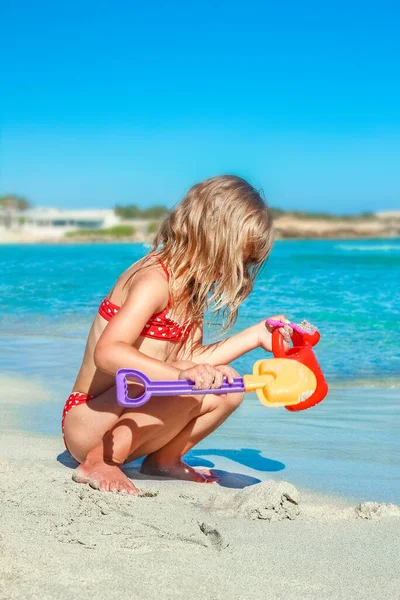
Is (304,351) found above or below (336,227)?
above

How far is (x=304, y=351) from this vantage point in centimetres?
265

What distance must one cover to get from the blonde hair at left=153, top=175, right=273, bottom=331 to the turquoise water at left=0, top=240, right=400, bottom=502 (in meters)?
0.81

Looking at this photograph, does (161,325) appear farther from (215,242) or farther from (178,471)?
(178,471)

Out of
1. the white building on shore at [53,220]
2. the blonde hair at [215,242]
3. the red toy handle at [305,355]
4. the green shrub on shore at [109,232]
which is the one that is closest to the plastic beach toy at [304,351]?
the red toy handle at [305,355]

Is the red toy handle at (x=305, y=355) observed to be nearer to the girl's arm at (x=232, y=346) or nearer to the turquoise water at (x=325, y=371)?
the girl's arm at (x=232, y=346)

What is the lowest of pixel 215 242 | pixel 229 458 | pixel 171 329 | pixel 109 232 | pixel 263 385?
pixel 109 232

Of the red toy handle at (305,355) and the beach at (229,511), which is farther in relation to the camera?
the red toy handle at (305,355)

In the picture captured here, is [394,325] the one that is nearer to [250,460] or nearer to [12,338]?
[12,338]

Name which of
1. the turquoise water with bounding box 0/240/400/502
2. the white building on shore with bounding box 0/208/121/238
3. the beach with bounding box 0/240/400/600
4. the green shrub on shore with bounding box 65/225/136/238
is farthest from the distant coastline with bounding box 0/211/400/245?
the beach with bounding box 0/240/400/600

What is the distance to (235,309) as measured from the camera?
9.12 ft

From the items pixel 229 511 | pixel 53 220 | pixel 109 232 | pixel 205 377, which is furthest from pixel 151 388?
pixel 53 220

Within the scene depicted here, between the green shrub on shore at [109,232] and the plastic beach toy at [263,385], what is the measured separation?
63.7 meters

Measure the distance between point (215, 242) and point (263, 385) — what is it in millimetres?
496

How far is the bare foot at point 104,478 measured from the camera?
2.59 metres
